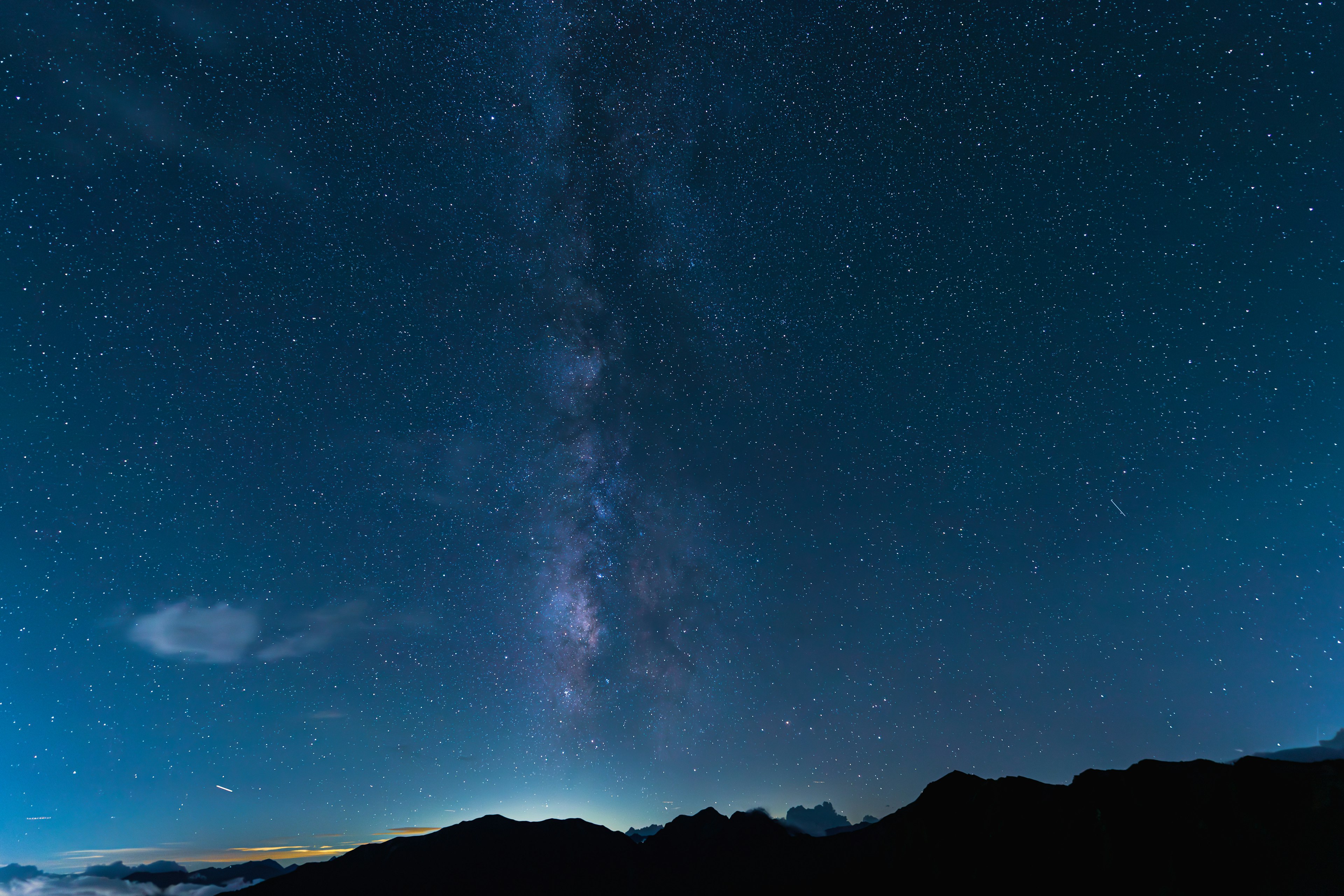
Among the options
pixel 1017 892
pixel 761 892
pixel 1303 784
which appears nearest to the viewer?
pixel 1303 784

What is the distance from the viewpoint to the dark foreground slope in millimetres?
69562

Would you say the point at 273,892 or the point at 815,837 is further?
the point at 815,837

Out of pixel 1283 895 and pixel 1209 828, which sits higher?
pixel 1209 828

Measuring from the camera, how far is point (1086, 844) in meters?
81.6

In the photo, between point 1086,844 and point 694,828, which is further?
point 694,828

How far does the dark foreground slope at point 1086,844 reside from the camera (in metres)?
69.6

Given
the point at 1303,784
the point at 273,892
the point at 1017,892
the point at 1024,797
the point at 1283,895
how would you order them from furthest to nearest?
1. the point at 273,892
2. the point at 1024,797
3. the point at 1017,892
4. the point at 1303,784
5. the point at 1283,895

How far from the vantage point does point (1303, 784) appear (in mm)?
72812

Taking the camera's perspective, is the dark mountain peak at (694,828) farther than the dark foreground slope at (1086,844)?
Yes

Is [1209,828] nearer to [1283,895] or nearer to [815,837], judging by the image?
[1283,895]

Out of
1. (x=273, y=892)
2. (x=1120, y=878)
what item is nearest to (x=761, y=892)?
(x=1120, y=878)

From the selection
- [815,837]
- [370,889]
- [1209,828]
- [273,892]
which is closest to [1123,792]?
[1209,828]

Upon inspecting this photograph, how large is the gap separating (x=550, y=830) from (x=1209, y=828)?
528 ft

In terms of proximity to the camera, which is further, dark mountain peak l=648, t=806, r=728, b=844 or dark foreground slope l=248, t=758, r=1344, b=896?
dark mountain peak l=648, t=806, r=728, b=844
